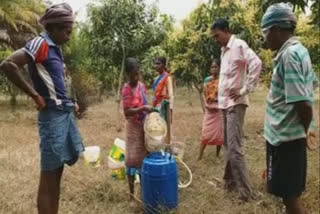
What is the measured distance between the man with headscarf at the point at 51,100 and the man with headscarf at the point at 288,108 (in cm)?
126

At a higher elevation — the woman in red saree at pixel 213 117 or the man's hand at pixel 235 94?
the man's hand at pixel 235 94

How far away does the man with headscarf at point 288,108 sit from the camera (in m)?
2.40

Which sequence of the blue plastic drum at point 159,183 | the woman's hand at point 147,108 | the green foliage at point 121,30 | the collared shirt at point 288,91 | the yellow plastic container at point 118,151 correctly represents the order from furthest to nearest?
the green foliage at point 121,30, the yellow plastic container at point 118,151, the woman's hand at point 147,108, the blue plastic drum at point 159,183, the collared shirt at point 288,91

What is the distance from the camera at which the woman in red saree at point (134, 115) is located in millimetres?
3768

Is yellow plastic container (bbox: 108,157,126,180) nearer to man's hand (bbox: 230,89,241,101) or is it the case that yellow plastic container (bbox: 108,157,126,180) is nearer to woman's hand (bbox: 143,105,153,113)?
woman's hand (bbox: 143,105,153,113)

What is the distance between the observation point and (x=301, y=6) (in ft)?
10.4


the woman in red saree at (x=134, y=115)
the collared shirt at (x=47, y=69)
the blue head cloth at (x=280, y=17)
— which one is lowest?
the woman in red saree at (x=134, y=115)

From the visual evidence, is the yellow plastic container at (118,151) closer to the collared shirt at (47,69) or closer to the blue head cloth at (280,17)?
the collared shirt at (47,69)

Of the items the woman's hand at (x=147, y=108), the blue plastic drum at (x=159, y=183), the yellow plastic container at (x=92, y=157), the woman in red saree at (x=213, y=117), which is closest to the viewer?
Result: the blue plastic drum at (x=159, y=183)

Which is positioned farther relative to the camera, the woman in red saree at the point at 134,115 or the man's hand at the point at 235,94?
the man's hand at the point at 235,94

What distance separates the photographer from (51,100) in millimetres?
2658

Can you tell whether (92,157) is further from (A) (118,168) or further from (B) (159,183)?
(B) (159,183)

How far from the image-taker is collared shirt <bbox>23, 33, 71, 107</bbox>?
8.45 ft

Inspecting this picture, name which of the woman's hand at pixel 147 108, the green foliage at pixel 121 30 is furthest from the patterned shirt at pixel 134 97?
the green foliage at pixel 121 30
